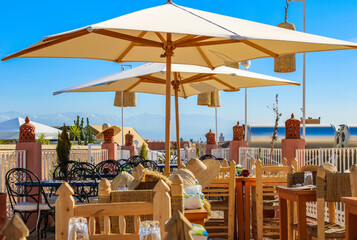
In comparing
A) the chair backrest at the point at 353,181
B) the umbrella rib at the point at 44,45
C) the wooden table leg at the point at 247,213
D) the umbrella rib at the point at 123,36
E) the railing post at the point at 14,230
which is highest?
the umbrella rib at the point at 123,36

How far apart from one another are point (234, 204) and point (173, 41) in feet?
8.55

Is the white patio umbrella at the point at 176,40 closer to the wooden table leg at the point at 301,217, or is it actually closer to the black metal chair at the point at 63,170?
the wooden table leg at the point at 301,217

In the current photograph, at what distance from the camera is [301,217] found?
5.01 m

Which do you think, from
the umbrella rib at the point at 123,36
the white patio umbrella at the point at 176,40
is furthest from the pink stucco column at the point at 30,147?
the umbrella rib at the point at 123,36

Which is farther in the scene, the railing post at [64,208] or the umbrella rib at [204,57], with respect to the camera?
the umbrella rib at [204,57]

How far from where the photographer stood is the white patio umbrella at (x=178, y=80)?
7.30 m

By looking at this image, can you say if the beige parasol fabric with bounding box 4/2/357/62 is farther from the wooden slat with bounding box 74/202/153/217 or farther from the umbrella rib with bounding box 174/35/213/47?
the wooden slat with bounding box 74/202/153/217

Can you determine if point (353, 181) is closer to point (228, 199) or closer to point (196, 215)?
point (196, 215)

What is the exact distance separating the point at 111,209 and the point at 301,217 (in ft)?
10.6

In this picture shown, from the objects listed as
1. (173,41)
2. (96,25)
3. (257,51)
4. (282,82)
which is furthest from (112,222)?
(282,82)

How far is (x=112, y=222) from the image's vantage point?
3055 millimetres

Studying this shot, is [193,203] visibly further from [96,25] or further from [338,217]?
[338,217]

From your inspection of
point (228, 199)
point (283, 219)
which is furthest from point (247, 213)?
point (283, 219)

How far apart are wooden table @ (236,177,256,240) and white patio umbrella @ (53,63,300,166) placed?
A: 3.36 feet
